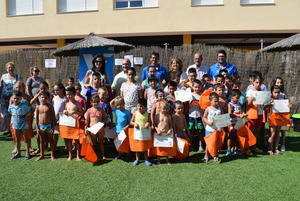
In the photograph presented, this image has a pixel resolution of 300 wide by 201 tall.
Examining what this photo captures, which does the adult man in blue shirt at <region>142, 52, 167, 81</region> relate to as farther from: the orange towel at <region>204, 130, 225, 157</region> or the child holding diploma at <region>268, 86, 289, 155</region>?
the child holding diploma at <region>268, 86, 289, 155</region>

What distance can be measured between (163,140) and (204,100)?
1253 millimetres

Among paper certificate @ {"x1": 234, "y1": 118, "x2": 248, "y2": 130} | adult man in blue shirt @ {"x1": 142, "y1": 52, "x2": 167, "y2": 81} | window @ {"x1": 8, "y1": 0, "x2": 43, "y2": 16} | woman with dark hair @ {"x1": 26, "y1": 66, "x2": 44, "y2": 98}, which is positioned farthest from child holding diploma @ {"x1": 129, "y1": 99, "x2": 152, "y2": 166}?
window @ {"x1": 8, "y1": 0, "x2": 43, "y2": 16}

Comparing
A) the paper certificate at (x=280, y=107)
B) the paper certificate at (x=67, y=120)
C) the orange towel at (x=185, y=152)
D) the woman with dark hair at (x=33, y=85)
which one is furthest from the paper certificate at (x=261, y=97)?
the woman with dark hair at (x=33, y=85)

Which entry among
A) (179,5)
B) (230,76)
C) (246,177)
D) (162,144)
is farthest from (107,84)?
(179,5)

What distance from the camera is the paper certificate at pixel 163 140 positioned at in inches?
233

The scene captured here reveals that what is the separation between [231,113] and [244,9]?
10.4m

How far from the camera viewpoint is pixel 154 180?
5.10 meters

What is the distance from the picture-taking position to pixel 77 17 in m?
16.5

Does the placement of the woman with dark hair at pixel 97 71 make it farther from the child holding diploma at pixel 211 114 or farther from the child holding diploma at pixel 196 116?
the child holding diploma at pixel 211 114

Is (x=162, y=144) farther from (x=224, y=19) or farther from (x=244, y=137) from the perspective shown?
(x=224, y=19)

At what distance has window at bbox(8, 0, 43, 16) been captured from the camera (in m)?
17.0

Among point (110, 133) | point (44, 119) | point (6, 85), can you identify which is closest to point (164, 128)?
point (110, 133)

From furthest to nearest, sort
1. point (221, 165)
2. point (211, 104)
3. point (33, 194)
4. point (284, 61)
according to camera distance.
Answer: point (284, 61) < point (211, 104) < point (221, 165) < point (33, 194)

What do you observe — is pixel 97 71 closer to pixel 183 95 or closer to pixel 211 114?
pixel 183 95
